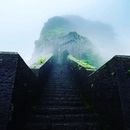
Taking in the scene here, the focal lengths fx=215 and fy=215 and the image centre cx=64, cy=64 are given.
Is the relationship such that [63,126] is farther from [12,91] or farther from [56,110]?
[12,91]

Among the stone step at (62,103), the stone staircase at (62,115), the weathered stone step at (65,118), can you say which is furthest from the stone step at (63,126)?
the stone step at (62,103)

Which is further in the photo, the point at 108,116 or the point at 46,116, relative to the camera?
the point at 46,116

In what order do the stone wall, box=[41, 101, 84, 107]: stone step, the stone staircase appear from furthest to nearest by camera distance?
box=[41, 101, 84, 107]: stone step → the stone staircase → the stone wall

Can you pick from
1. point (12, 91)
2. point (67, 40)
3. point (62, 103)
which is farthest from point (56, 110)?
point (67, 40)

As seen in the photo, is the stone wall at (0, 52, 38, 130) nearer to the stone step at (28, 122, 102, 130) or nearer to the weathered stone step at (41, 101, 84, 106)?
the stone step at (28, 122, 102, 130)

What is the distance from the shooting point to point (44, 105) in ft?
24.3

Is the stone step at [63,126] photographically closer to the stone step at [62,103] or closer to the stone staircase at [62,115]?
the stone staircase at [62,115]

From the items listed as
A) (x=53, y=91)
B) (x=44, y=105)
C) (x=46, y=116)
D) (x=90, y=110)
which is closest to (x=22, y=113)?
(x=46, y=116)

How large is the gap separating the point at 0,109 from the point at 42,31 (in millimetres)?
55277

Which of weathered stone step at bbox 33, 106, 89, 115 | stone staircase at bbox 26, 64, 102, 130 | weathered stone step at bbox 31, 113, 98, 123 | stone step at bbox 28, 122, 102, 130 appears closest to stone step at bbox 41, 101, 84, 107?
stone staircase at bbox 26, 64, 102, 130

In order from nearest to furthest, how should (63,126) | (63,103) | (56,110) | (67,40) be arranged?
1. (63,126)
2. (56,110)
3. (63,103)
4. (67,40)

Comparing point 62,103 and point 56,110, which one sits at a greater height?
point 62,103

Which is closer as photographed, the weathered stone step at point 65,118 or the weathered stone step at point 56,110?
the weathered stone step at point 65,118

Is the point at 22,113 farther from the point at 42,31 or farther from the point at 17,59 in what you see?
the point at 42,31
